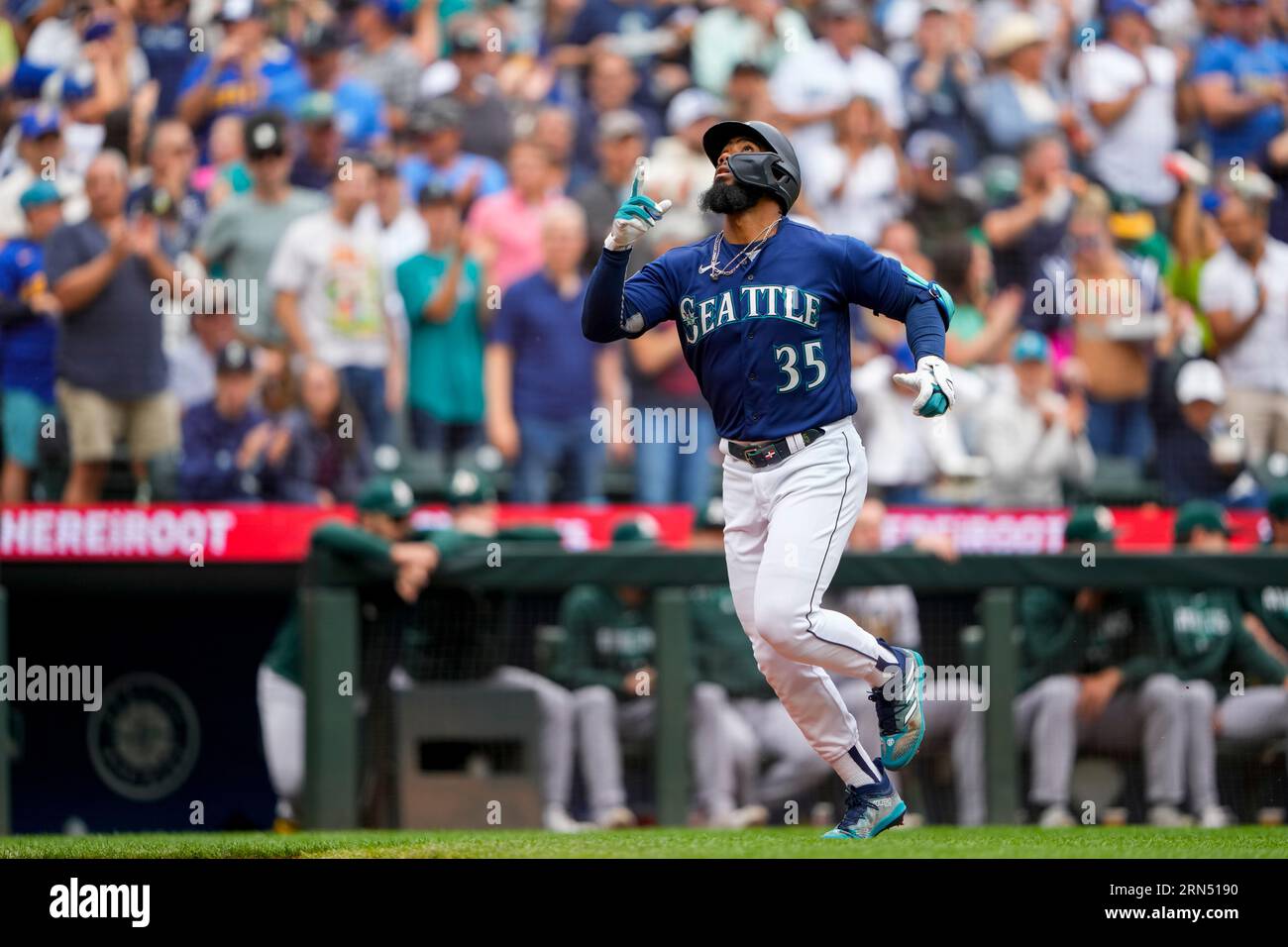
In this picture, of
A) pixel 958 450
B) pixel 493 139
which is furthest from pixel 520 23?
pixel 958 450

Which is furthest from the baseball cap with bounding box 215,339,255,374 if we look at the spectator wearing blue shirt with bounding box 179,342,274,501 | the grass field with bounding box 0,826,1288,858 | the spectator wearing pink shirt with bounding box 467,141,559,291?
the grass field with bounding box 0,826,1288,858

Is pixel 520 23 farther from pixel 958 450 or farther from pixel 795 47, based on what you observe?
pixel 958 450

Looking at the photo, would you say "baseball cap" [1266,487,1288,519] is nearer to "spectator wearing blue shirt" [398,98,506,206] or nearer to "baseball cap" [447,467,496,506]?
"baseball cap" [447,467,496,506]

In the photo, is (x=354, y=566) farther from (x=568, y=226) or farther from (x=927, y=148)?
(x=927, y=148)

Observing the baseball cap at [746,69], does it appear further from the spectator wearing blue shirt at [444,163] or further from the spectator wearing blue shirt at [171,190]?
the spectator wearing blue shirt at [171,190]

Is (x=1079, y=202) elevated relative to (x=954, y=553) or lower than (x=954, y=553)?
elevated

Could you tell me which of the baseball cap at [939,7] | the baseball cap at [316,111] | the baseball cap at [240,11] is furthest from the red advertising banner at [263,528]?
the baseball cap at [939,7]
